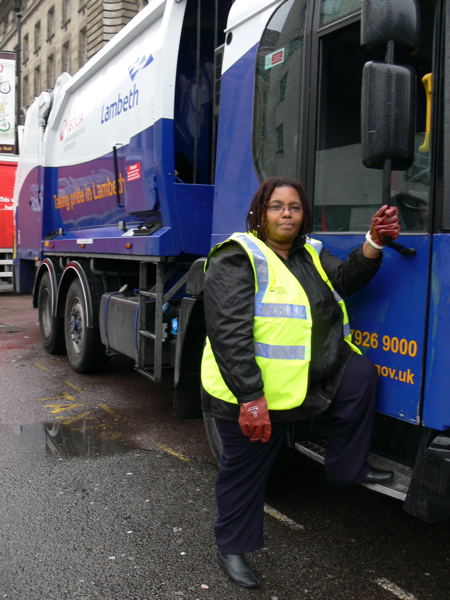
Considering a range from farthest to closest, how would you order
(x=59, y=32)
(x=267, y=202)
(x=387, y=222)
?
(x=59, y=32) → (x=267, y=202) → (x=387, y=222)

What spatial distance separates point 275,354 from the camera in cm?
261

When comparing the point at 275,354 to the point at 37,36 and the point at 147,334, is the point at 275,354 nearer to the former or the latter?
the point at 147,334

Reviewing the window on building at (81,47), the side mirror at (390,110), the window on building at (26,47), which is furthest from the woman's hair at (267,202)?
the window on building at (26,47)

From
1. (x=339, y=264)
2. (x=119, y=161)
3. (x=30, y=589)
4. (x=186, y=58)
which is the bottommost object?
(x=30, y=589)

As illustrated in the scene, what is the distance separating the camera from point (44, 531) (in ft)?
10.9

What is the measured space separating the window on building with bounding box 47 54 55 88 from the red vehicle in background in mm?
24626

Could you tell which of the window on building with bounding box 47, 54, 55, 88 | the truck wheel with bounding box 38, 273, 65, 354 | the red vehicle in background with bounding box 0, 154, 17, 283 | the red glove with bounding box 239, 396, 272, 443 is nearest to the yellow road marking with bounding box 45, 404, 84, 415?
the truck wheel with bounding box 38, 273, 65, 354

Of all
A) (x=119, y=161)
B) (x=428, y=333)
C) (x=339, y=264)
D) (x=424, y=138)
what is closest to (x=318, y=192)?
(x=339, y=264)

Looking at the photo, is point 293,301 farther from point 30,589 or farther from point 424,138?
point 30,589

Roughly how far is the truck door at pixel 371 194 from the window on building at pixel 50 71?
37.7m

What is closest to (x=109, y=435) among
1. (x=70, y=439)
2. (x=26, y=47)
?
(x=70, y=439)

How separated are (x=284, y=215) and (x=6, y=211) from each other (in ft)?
45.0

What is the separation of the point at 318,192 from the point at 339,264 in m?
0.40

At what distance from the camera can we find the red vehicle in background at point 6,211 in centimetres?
1504
